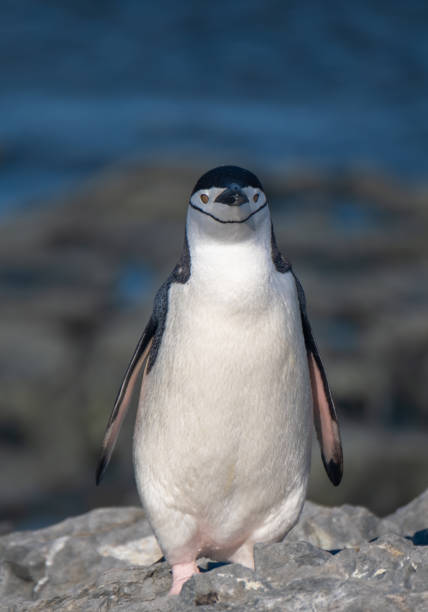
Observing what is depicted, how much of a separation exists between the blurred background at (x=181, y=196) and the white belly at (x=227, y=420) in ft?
6.78

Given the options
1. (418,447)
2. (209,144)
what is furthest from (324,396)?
(209,144)

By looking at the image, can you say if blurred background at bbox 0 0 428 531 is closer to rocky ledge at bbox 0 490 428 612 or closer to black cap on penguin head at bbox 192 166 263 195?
rocky ledge at bbox 0 490 428 612

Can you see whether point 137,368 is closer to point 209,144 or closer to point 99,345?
point 99,345

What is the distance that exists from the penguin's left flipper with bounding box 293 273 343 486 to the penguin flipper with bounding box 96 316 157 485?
654 millimetres

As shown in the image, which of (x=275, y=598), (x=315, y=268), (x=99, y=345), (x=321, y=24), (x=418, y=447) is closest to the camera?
(x=275, y=598)

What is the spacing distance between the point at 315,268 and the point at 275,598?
10.7 meters

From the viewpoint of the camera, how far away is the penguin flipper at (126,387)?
401 centimetres

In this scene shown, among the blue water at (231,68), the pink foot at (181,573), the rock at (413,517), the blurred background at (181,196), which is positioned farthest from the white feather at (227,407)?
the blue water at (231,68)

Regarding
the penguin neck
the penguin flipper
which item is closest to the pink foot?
the penguin flipper

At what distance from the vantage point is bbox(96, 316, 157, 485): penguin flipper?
4.01 m

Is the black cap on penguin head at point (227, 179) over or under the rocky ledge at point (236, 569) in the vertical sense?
over

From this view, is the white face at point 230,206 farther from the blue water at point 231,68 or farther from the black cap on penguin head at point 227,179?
the blue water at point 231,68

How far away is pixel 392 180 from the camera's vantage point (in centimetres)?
Answer: 1909

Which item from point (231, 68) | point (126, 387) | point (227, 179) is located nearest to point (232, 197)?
point (227, 179)
